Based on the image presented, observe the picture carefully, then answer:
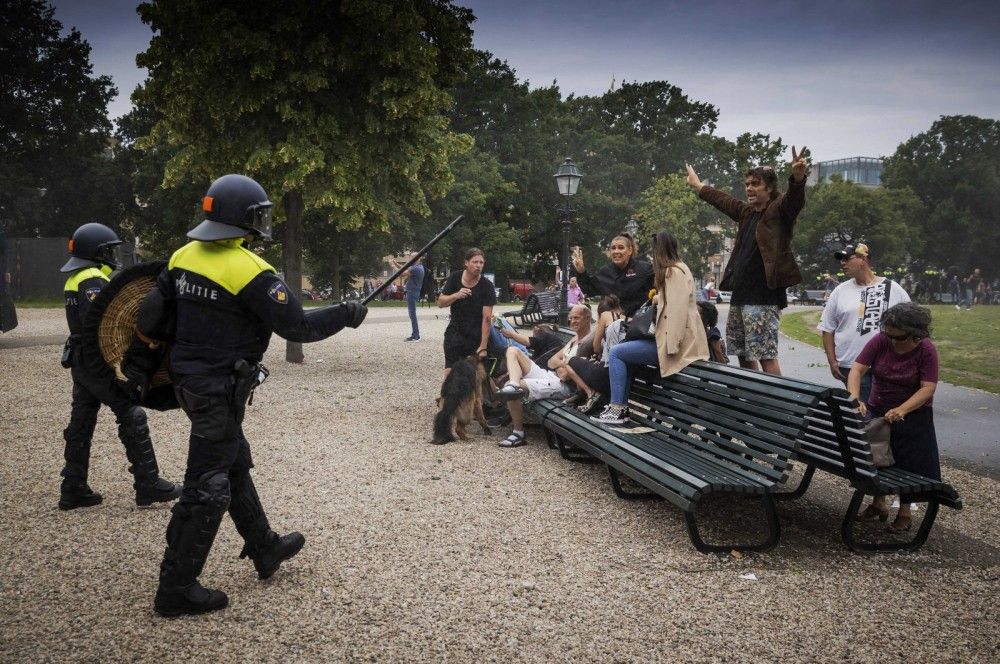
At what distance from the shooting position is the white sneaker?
6.39 m

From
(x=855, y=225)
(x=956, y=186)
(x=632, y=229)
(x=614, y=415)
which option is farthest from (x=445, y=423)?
(x=956, y=186)

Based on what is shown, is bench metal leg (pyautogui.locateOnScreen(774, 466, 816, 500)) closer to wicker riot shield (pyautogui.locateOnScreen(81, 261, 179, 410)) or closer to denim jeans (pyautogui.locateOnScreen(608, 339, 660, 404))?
denim jeans (pyautogui.locateOnScreen(608, 339, 660, 404))

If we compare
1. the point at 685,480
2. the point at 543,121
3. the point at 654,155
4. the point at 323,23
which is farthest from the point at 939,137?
the point at 685,480

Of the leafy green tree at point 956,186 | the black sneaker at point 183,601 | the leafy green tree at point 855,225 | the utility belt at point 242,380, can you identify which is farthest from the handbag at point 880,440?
the leafy green tree at point 956,186

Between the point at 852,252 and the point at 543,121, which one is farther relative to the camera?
the point at 543,121

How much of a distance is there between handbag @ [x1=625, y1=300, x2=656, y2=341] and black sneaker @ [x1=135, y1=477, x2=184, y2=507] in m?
3.55

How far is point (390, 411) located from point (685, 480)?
5.78 m

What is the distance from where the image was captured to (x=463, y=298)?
8.38 m

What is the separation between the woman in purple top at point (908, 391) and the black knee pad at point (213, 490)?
11.5 ft

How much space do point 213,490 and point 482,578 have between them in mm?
1443

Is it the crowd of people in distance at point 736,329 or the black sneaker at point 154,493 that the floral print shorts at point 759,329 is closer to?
the crowd of people in distance at point 736,329

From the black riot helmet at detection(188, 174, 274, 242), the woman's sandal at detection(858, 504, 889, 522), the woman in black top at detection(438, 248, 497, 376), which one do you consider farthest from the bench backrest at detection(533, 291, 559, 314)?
the black riot helmet at detection(188, 174, 274, 242)

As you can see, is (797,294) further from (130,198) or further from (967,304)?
(130,198)

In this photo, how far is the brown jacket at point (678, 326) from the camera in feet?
19.2
